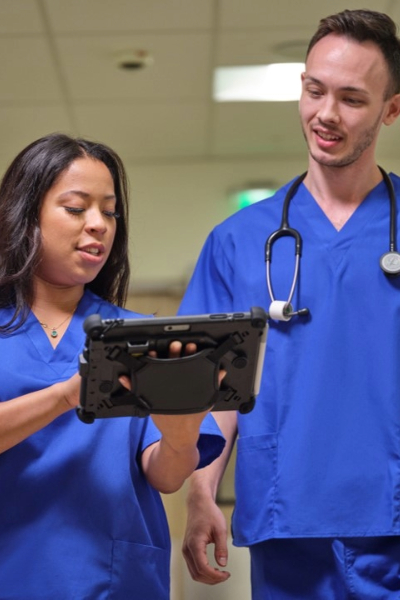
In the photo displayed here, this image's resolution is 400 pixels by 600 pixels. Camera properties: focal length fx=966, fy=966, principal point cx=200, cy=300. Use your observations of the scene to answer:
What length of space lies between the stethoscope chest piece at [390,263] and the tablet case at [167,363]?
0.40 m

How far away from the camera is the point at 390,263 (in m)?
1.49

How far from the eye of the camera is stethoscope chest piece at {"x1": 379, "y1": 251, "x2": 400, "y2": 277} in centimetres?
148

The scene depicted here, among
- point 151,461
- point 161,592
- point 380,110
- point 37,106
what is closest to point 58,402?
point 151,461

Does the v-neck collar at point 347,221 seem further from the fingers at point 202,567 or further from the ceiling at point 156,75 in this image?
the ceiling at point 156,75

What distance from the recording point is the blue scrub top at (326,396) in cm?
140

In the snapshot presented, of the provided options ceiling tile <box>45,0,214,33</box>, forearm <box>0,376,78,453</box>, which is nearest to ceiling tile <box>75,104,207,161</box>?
ceiling tile <box>45,0,214,33</box>

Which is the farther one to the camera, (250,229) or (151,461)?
(250,229)

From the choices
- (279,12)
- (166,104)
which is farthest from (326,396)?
(166,104)

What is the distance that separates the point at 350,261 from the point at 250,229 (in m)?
0.19

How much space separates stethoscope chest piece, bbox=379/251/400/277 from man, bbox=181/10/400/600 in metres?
0.01

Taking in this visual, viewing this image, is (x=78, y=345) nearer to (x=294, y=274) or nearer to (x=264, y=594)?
(x=294, y=274)

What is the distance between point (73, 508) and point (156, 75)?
298 cm

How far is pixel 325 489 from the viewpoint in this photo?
4.61 feet

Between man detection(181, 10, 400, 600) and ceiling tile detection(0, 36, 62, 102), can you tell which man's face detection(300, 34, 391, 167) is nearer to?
man detection(181, 10, 400, 600)
